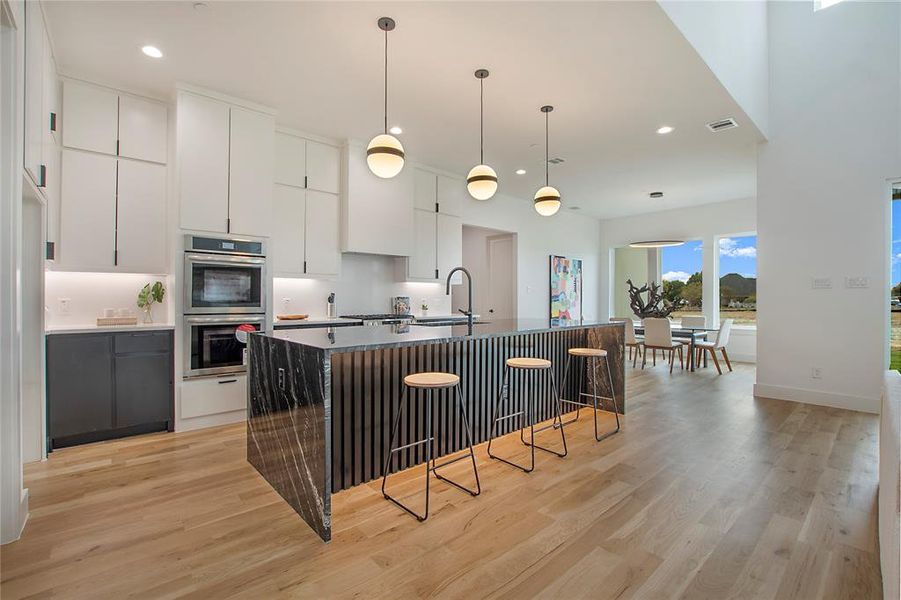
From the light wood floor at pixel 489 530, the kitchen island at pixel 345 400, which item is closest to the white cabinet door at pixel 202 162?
the kitchen island at pixel 345 400

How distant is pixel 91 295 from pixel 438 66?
360 cm

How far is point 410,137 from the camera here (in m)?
4.84

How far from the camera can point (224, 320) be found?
3.84 m

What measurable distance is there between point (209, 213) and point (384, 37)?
7.23ft

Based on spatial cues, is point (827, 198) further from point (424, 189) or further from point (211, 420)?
point (211, 420)

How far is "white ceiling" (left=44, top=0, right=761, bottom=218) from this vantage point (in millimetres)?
2770

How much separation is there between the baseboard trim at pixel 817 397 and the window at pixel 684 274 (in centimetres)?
350

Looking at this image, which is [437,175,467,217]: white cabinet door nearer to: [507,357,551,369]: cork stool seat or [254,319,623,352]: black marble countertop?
[254,319,623,352]: black marble countertop

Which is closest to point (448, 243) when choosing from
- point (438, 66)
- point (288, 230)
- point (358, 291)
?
point (358, 291)

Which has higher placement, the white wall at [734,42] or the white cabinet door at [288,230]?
the white wall at [734,42]

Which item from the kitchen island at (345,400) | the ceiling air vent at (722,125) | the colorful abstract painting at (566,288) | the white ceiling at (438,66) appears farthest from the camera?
the colorful abstract painting at (566,288)

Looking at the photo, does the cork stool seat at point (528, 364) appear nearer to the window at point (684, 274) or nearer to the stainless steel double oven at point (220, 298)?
the stainless steel double oven at point (220, 298)

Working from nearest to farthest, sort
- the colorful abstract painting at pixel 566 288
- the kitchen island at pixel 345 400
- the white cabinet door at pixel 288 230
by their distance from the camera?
the kitchen island at pixel 345 400 → the white cabinet door at pixel 288 230 → the colorful abstract painting at pixel 566 288

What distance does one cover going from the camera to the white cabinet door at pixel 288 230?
14.8 ft
